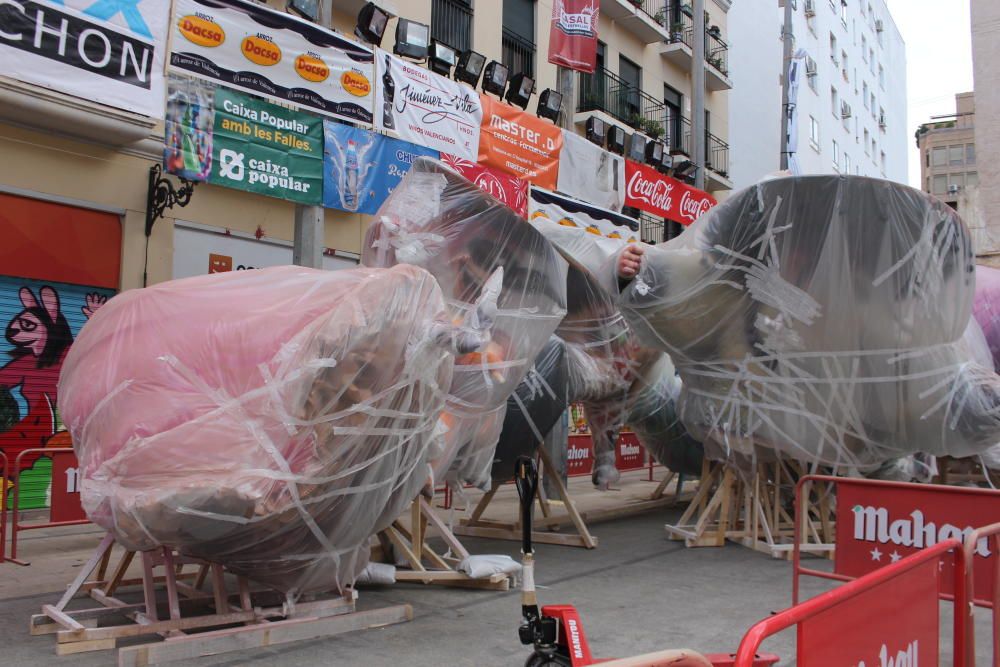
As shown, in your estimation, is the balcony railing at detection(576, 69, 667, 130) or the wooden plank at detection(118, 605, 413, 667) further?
the balcony railing at detection(576, 69, 667, 130)

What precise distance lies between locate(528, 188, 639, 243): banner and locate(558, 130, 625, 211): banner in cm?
28

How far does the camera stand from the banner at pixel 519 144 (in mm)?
12828

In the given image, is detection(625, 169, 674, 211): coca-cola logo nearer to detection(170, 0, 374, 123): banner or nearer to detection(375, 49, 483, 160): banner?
detection(375, 49, 483, 160): banner

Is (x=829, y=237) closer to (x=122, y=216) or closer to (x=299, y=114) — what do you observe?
(x=299, y=114)

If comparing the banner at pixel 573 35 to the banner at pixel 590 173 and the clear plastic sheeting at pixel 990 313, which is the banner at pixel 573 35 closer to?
the banner at pixel 590 173

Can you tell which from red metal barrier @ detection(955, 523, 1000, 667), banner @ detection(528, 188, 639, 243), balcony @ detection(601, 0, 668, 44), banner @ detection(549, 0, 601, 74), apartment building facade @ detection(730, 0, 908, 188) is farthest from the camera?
apartment building facade @ detection(730, 0, 908, 188)

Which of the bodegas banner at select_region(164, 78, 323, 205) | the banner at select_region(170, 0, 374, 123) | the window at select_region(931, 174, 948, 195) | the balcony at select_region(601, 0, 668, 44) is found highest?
the window at select_region(931, 174, 948, 195)

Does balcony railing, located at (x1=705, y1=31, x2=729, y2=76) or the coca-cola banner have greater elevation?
balcony railing, located at (x1=705, y1=31, x2=729, y2=76)

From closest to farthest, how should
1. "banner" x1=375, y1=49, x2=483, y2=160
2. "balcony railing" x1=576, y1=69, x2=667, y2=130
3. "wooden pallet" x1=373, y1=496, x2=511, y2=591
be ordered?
"wooden pallet" x1=373, y1=496, x2=511, y2=591
"banner" x1=375, y1=49, x2=483, y2=160
"balcony railing" x1=576, y1=69, x2=667, y2=130

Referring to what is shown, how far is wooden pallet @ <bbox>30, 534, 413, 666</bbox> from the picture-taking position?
459 centimetres

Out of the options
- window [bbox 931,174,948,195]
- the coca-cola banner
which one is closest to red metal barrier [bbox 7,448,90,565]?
the coca-cola banner

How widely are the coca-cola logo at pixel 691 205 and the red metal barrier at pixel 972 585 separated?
1340 cm

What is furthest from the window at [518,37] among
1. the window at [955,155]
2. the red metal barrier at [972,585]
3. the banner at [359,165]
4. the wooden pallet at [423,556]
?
the window at [955,155]

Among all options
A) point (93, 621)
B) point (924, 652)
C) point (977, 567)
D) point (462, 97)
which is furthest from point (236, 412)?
point (462, 97)
